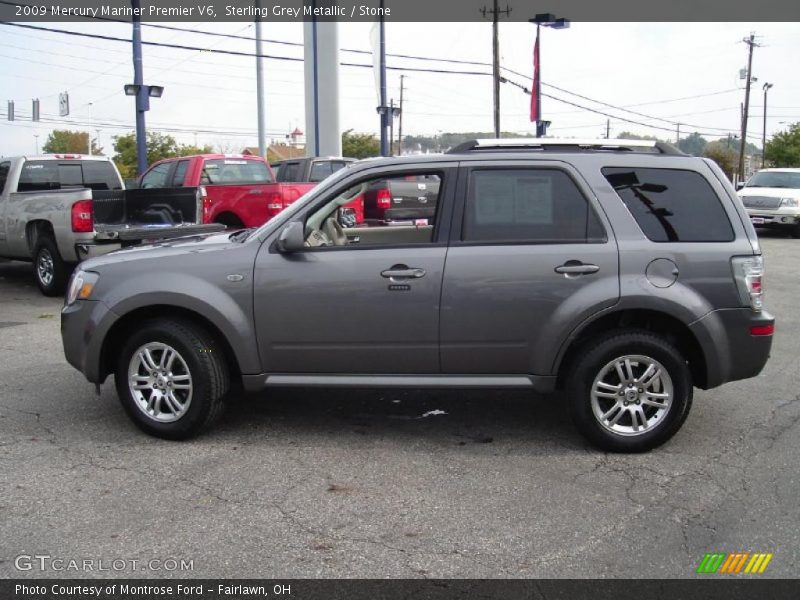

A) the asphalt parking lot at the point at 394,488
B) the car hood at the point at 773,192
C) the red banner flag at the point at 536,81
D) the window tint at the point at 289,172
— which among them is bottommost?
the asphalt parking lot at the point at 394,488

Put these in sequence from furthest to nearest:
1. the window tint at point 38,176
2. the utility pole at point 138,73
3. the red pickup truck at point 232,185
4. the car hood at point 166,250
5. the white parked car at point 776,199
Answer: the white parked car at point 776,199, the utility pole at point 138,73, the red pickup truck at point 232,185, the window tint at point 38,176, the car hood at point 166,250

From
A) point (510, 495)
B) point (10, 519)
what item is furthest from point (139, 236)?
point (510, 495)

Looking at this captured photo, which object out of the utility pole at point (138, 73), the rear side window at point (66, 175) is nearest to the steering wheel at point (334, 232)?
the rear side window at point (66, 175)

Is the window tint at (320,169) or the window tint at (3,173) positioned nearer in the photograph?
the window tint at (3,173)

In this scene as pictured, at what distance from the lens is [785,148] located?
58.2 m

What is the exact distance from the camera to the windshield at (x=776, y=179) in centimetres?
2127

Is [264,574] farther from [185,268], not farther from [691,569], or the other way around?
[185,268]

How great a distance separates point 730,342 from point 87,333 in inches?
161

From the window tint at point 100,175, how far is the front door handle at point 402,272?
29.3 feet

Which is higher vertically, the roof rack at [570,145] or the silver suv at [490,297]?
the roof rack at [570,145]

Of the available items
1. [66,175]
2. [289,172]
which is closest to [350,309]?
[66,175]

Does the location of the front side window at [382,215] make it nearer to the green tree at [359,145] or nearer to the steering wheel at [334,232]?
the steering wheel at [334,232]

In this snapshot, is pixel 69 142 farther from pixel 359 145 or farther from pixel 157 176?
pixel 157 176

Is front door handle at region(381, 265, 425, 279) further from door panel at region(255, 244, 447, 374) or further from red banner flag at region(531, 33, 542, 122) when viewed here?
red banner flag at region(531, 33, 542, 122)
